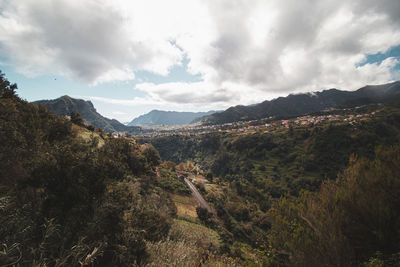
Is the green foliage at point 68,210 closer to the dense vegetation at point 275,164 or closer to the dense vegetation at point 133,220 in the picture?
the dense vegetation at point 133,220

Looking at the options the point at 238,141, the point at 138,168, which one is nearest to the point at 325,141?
the point at 238,141

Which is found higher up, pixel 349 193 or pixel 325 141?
pixel 349 193

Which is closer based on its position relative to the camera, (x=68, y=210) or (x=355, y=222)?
(x=355, y=222)

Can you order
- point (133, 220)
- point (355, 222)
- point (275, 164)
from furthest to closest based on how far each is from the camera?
1. point (275, 164)
2. point (133, 220)
3. point (355, 222)

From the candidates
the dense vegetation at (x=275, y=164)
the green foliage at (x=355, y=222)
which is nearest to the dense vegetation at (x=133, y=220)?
the green foliage at (x=355, y=222)

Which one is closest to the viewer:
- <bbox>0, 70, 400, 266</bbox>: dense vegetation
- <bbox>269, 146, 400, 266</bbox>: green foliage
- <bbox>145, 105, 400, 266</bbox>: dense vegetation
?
<bbox>0, 70, 400, 266</bbox>: dense vegetation

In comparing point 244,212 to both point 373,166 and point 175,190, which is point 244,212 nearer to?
point 175,190

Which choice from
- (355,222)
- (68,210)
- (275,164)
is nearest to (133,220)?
(68,210)

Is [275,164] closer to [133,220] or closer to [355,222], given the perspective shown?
[355,222]

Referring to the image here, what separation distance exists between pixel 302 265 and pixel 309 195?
3.82m

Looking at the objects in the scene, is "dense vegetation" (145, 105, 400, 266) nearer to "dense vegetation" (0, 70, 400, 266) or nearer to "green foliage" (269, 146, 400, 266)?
"dense vegetation" (0, 70, 400, 266)

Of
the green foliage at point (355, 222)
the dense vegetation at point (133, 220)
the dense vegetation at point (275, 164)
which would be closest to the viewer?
the dense vegetation at point (133, 220)

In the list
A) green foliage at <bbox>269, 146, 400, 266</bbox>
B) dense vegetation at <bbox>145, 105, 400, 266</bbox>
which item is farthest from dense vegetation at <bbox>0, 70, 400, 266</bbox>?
dense vegetation at <bbox>145, 105, 400, 266</bbox>

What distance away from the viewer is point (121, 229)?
7.70 m
